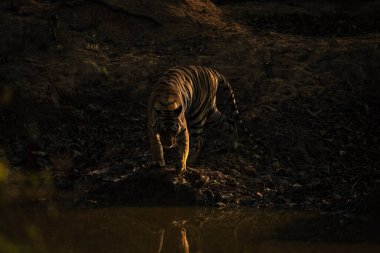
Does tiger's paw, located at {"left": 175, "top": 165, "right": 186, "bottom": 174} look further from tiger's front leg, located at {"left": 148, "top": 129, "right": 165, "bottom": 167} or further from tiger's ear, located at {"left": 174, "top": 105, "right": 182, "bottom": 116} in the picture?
tiger's ear, located at {"left": 174, "top": 105, "right": 182, "bottom": 116}

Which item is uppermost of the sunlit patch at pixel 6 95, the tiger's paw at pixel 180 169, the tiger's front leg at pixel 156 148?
the sunlit patch at pixel 6 95

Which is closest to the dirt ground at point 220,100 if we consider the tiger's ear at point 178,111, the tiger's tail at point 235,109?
the tiger's tail at point 235,109

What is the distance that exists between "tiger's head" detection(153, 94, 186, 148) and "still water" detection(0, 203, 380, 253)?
777mm

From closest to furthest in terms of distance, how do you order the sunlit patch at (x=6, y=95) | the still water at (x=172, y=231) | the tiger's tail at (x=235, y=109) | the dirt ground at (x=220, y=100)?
the still water at (x=172, y=231) → the dirt ground at (x=220, y=100) → the tiger's tail at (x=235, y=109) → the sunlit patch at (x=6, y=95)

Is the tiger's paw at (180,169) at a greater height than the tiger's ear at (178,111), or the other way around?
the tiger's ear at (178,111)

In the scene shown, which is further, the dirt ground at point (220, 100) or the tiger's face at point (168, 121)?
the dirt ground at point (220, 100)

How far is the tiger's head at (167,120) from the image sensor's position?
7148mm

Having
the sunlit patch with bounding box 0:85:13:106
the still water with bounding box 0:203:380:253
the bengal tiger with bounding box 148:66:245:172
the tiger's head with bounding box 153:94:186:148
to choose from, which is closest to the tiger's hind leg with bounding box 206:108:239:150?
the bengal tiger with bounding box 148:66:245:172

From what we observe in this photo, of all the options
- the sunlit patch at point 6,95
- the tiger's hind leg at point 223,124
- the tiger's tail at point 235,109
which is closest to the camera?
the tiger's hind leg at point 223,124

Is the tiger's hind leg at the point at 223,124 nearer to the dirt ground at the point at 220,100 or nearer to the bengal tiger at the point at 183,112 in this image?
the bengal tiger at the point at 183,112

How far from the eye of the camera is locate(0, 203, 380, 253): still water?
5539 millimetres

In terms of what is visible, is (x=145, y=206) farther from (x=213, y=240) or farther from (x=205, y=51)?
(x=205, y=51)

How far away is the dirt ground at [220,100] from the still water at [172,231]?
0.40m

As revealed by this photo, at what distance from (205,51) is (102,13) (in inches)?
86.5
